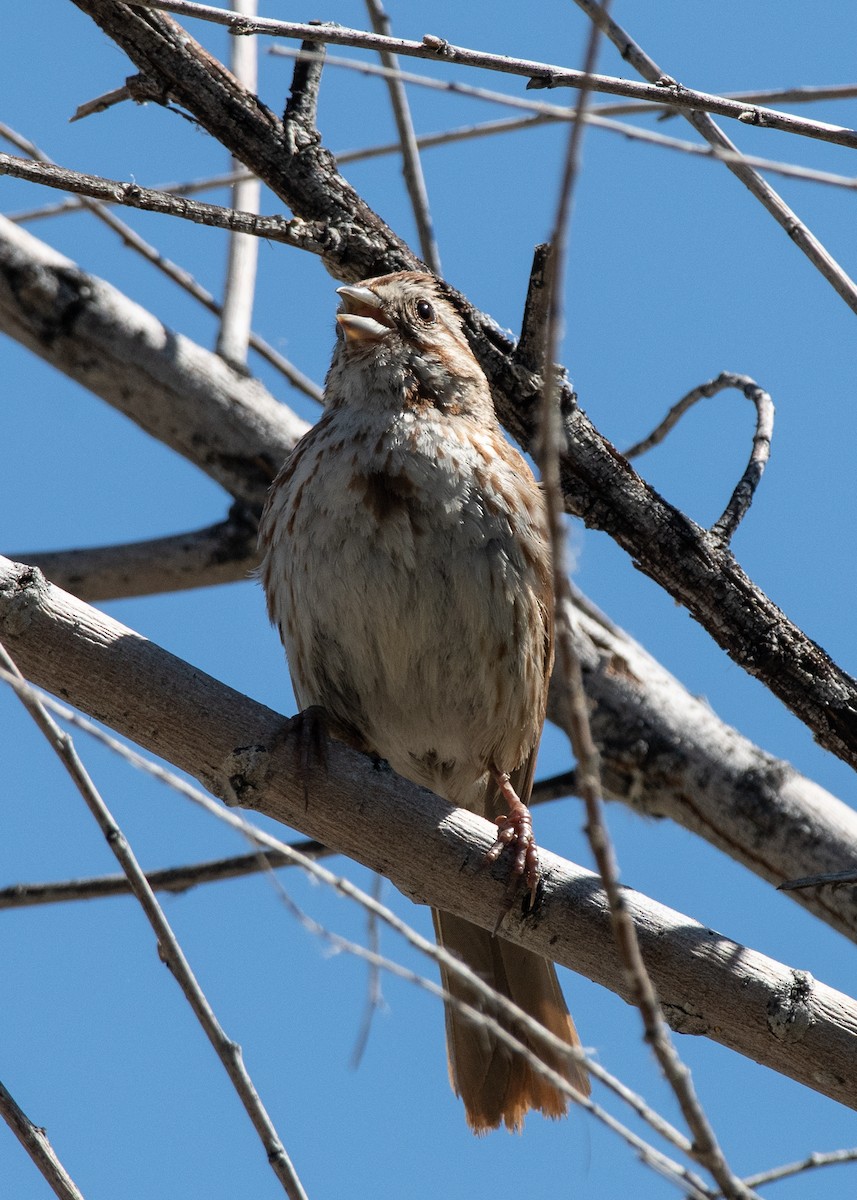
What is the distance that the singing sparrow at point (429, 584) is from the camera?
13.2ft

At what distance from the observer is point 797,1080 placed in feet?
9.30

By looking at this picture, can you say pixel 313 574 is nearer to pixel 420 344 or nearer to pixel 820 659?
pixel 420 344

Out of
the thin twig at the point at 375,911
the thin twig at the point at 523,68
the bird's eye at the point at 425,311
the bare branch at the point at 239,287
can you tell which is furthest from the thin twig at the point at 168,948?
the bare branch at the point at 239,287

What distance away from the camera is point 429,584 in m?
3.98

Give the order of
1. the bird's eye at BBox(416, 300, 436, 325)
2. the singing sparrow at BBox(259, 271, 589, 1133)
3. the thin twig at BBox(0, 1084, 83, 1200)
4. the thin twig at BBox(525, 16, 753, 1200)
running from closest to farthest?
the thin twig at BBox(525, 16, 753, 1200) < the thin twig at BBox(0, 1084, 83, 1200) < the singing sparrow at BBox(259, 271, 589, 1133) < the bird's eye at BBox(416, 300, 436, 325)

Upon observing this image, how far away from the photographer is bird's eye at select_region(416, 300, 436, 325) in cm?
442

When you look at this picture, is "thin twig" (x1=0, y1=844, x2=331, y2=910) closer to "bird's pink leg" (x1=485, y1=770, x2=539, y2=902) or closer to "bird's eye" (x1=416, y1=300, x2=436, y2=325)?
"bird's pink leg" (x1=485, y1=770, x2=539, y2=902)

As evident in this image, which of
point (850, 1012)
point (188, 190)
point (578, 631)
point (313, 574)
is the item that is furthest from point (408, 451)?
point (850, 1012)

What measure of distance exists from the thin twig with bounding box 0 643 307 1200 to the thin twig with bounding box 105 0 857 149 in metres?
1.26

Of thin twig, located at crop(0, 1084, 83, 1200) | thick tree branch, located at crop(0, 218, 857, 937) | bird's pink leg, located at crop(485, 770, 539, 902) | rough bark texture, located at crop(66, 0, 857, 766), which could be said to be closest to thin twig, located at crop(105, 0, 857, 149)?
rough bark texture, located at crop(66, 0, 857, 766)

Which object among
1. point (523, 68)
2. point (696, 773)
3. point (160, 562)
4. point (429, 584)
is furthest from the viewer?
point (160, 562)

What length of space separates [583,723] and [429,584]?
94.4 inches

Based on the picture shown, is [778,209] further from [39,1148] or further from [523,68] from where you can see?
[39,1148]

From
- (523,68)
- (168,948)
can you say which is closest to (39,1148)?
(168,948)
